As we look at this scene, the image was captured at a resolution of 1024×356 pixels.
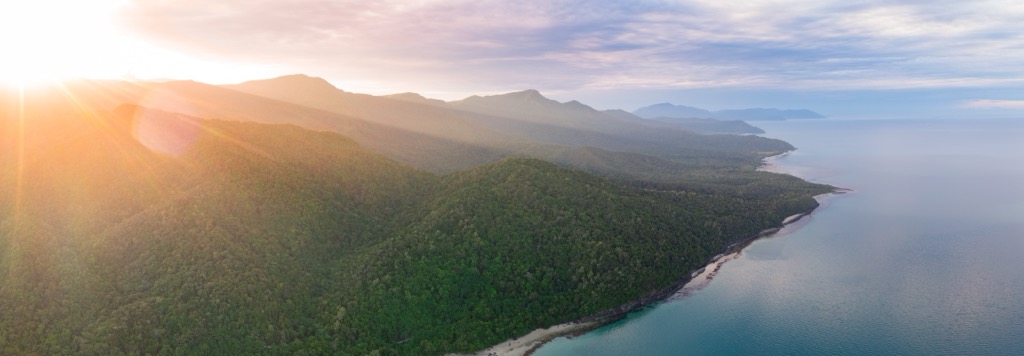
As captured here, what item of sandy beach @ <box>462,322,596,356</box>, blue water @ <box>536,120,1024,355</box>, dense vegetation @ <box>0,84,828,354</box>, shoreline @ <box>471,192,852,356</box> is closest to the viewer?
dense vegetation @ <box>0,84,828,354</box>

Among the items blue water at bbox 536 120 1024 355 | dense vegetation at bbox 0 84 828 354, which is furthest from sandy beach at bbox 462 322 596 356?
blue water at bbox 536 120 1024 355

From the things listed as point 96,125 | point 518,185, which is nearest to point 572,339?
point 518,185

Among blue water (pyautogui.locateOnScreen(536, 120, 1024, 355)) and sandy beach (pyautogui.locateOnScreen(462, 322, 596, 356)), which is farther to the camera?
blue water (pyautogui.locateOnScreen(536, 120, 1024, 355))

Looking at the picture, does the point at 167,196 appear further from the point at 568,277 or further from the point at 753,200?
the point at 753,200

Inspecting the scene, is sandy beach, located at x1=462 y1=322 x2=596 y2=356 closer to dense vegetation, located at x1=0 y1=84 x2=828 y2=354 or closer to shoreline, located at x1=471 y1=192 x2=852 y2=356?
shoreline, located at x1=471 y1=192 x2=852 y2=356

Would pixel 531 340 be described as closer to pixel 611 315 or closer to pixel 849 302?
pixel 611 315

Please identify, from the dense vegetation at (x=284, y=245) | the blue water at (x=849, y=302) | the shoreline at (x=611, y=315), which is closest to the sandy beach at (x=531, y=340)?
the shoreline at (x=611, y=315)

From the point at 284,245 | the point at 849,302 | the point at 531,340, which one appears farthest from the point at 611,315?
the point at 284,245
